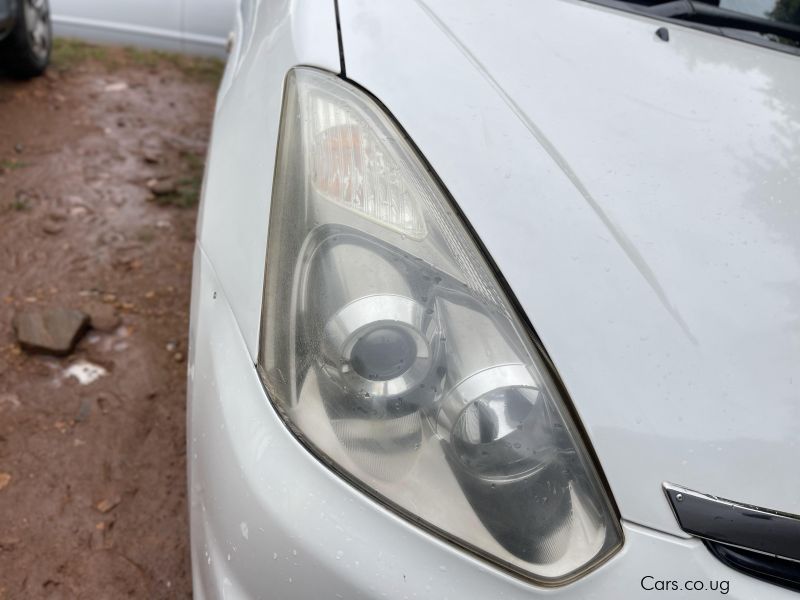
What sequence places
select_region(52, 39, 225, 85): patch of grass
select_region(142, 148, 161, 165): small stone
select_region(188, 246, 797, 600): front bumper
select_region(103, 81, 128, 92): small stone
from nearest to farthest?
select_region(188, 246, 797, 600): front bumper
select_region(142, 148, 161, 165): small stone
select_region(103, 81, 128, 92): small stone
select_region(52, 39, 225, 85): patch of grass

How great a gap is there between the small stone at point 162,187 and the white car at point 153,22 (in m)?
1.90

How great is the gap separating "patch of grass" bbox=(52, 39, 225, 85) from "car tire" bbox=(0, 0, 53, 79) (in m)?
0.34

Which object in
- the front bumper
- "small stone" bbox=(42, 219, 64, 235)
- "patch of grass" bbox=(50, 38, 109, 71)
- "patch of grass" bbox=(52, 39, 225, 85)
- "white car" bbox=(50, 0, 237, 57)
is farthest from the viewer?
"white car" bbox=(50, 0, 237, 57)

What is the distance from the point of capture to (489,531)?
1.00 metres

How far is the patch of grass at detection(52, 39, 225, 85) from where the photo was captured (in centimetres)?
485

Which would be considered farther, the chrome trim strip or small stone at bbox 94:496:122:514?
small stone at bbox 94:496:122:514

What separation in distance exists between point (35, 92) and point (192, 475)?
3.68 meters

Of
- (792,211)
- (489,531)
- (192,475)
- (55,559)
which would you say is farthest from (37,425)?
(792,211)

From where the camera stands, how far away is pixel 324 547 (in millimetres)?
969

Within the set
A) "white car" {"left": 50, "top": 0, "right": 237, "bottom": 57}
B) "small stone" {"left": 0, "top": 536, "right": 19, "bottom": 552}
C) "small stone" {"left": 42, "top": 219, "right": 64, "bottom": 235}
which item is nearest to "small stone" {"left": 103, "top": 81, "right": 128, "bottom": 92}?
"white car" {"left": 50, "top": 0, "right": 237, "bottom": 57}

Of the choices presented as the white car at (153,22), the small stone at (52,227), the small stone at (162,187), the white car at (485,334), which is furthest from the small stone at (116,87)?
the white car at (485,334)

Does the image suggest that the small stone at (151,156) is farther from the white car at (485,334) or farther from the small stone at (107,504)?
the white car at (485,334)

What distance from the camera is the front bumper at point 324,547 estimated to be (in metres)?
0.95

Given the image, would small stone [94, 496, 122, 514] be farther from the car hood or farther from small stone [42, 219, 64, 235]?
small stone [42, 219, 64, 235]
